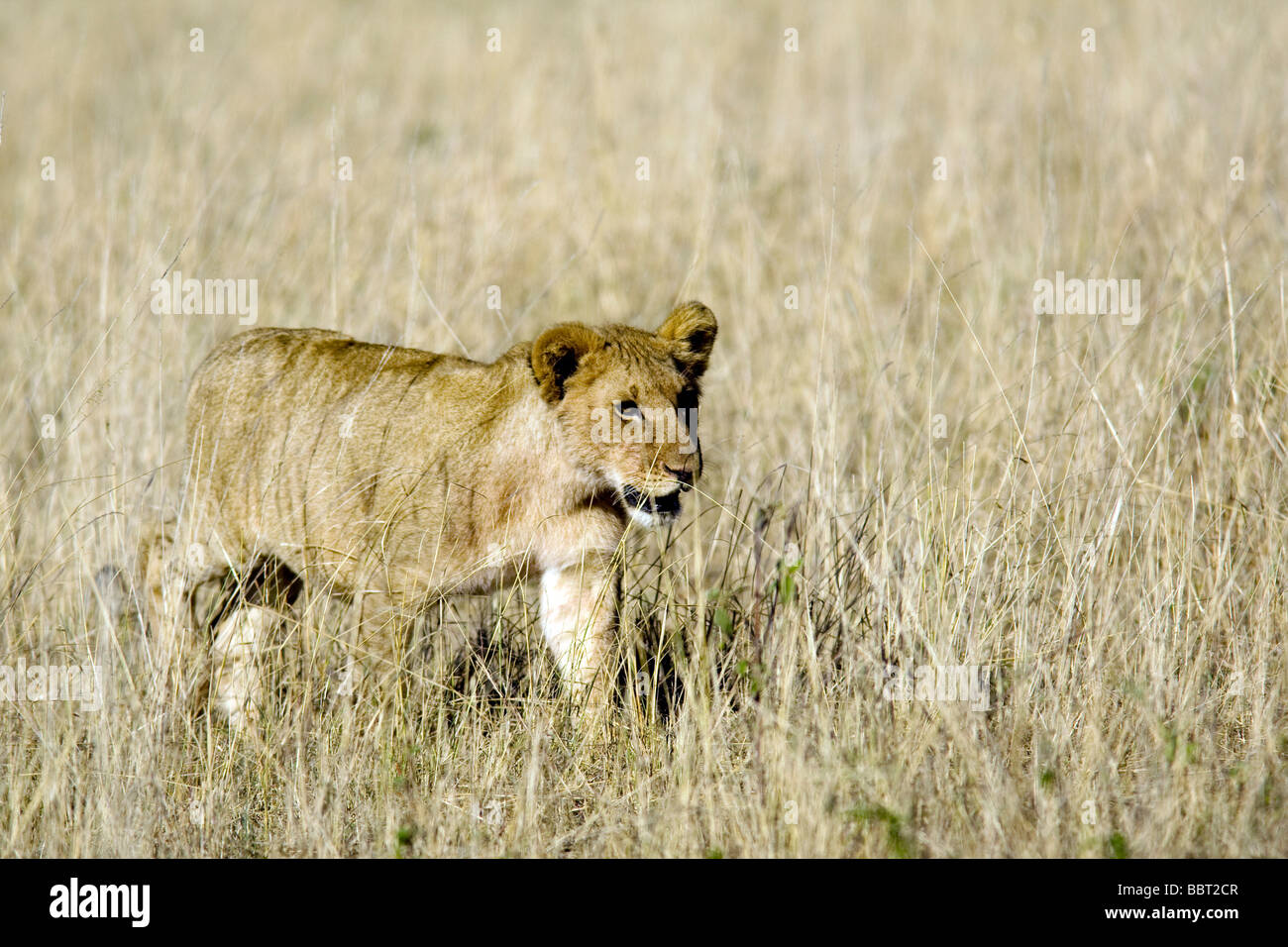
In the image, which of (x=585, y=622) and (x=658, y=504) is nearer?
(x=658, y=504)

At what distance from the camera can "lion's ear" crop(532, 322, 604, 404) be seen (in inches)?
206

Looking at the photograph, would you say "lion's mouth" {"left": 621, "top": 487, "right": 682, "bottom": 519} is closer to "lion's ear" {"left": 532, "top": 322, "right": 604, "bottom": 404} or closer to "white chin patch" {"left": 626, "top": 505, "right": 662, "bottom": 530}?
"white chin patch" {"left": 626, "top": 505, "right": 662, "bottom": 530}

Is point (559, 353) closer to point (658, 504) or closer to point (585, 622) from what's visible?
point (658, 504)

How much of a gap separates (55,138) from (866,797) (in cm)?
1135

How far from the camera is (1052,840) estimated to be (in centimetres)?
424

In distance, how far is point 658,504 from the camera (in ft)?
17.6

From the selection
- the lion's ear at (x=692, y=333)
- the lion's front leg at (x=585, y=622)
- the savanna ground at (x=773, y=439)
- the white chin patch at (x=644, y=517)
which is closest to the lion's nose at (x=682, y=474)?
the white chin patch at (x=644, y=517)

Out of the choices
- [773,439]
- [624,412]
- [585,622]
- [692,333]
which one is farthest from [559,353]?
[773,439]

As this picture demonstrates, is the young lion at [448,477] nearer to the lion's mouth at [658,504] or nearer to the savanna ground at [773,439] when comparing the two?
the lion's mouth at [658,504]

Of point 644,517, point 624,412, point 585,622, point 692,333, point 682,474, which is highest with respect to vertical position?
point 692,333

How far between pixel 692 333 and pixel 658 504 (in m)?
0.83

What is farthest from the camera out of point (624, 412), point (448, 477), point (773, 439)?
point (773, 439)

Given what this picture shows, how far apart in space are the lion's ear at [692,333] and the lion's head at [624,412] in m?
0.23
